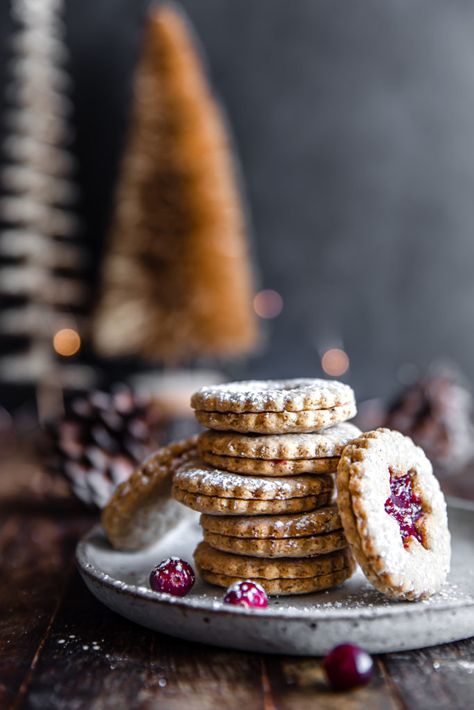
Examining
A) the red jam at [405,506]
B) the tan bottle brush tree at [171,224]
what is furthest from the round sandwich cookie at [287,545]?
the tan bottle brush tree at [171,224]

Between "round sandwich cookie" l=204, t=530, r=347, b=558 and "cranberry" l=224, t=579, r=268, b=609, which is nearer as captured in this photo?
"cranberry" l=224, t=579, r=268, b=609

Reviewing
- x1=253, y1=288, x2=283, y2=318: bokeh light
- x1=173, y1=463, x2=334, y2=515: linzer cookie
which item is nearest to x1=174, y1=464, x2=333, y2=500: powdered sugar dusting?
x1=173, y1=463, x2=334, y2=515: linzer cookie

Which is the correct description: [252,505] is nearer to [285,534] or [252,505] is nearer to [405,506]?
[285,534]

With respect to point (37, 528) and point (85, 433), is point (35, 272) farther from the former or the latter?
point (37, 528)

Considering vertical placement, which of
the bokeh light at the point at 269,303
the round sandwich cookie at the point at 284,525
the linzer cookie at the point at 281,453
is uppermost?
the bokeh light at the point at 269,303

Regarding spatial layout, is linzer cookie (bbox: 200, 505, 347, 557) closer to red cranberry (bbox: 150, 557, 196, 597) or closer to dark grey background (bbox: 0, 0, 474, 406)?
red cranberry (bbox: 150, 557, 196, 597)

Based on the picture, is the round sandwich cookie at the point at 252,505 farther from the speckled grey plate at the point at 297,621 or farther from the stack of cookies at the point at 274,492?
the speckled grey plate at the point at 297,621

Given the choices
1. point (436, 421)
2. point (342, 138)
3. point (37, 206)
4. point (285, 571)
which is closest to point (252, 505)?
point (285, 571)
